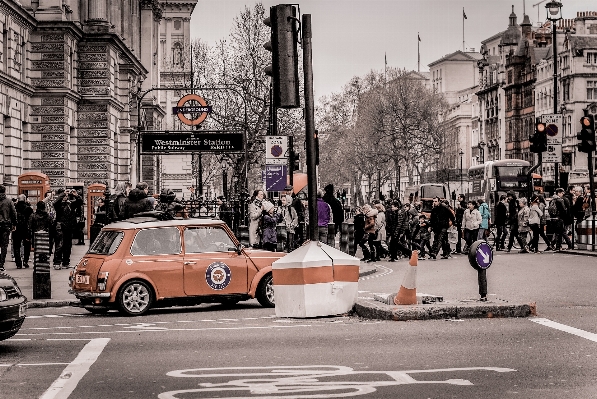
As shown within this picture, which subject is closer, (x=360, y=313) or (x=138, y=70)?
(x=360, y=313)

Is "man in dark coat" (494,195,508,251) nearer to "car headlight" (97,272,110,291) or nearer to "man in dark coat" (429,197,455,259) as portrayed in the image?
"man in dark coat" (429,197,455,259)

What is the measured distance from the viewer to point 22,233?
1164 inches

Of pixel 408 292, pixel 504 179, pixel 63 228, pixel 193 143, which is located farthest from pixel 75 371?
pixel 504 179

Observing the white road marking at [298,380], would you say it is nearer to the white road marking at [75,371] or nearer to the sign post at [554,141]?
the white road marking at [75,371]

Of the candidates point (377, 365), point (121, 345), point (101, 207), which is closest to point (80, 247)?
point (101, 207)

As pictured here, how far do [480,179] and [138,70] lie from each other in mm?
28590

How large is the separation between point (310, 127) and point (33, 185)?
24.9m

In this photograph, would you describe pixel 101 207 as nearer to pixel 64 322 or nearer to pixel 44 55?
pixel 44 55

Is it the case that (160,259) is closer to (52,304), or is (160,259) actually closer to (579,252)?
(52,304)

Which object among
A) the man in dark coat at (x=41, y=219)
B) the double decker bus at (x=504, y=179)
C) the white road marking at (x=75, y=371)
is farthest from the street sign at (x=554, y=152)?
the double decker bus at (x=504, y=179)

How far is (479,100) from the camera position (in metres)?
154

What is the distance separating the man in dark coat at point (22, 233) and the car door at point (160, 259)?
37.3 ft

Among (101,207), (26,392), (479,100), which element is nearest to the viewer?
(26,392)

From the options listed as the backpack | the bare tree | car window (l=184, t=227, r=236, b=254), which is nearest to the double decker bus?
the bare tree
